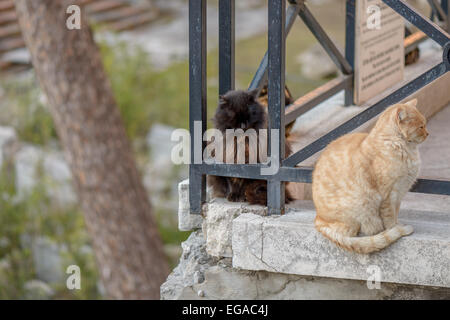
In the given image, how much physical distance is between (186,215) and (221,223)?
0.29 meters

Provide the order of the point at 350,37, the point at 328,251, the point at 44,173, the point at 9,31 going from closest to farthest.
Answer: the point at 328,251, the point at 350,37, the point at 44,173, the point at 9,31

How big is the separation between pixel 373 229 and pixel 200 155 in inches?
32.6

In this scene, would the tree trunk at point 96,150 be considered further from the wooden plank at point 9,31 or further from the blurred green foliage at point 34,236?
the wooden plank at point 9,31

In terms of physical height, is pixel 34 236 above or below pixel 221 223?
below

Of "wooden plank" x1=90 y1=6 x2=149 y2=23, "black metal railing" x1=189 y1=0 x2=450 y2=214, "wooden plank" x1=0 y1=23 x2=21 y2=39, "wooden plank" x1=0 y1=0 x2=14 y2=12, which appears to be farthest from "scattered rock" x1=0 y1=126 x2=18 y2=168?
"black metal railing" x1=189 y1=0 x2=450 y2=214

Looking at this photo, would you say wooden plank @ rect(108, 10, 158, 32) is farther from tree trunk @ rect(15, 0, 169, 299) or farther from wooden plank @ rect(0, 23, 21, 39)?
tree trunk @ rect(15, 0, 169, 299)

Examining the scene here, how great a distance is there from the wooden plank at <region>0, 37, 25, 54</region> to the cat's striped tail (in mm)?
9155

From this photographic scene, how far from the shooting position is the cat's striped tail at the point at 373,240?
8.70 feet

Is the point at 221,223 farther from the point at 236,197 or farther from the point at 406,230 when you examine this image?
the point at 406,230

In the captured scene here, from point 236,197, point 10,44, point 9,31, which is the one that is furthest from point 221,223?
point 9,31

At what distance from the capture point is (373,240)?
265 cm

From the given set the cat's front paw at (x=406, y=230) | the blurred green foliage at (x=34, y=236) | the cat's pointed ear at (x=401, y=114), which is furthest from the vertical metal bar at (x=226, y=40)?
the blurred green foliage at (x=34, y=236)

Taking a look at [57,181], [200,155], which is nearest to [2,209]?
[57,181]

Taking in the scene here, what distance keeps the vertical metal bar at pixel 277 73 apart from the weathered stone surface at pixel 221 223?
0.20m
